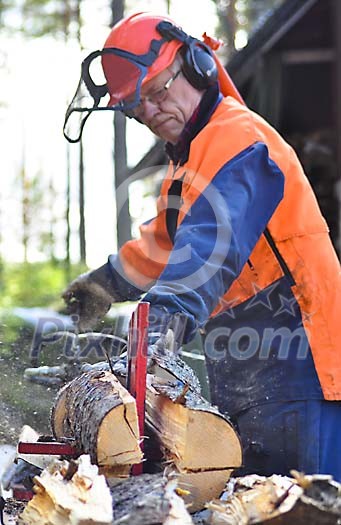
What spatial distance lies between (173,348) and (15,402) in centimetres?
73

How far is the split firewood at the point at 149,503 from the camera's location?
1699 mm

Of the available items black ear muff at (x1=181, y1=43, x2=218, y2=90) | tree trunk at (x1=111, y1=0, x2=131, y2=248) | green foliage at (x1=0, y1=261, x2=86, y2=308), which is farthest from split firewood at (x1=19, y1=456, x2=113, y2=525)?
green foliage at (x1=0, y1=261, x2=86, y2=308)

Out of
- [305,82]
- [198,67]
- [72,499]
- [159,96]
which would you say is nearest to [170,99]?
[159,96]

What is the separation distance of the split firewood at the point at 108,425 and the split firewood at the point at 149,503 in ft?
0.37

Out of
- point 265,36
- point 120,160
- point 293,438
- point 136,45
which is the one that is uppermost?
point 265,36

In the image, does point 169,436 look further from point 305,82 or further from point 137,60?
point 305,82

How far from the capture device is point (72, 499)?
5.82ft

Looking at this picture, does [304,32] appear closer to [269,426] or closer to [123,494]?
[269,426]

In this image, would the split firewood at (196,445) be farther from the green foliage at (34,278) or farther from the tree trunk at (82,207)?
the tree trunk at (82,207)

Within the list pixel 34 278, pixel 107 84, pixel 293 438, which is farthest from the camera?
pixel 34 278

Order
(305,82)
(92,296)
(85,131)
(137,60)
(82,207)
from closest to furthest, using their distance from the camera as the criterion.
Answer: (137,60)
(92,296)
(85,131)
(305,82)
(82,207)

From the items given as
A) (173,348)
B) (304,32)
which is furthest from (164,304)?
(304,32)

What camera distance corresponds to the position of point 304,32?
8734mm

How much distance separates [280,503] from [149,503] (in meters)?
0.29
